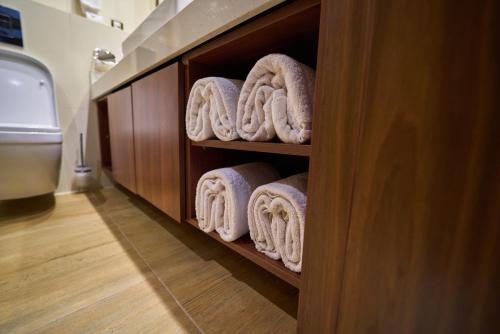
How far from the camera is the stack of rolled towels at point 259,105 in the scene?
36 cm

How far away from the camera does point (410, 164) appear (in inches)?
8.5

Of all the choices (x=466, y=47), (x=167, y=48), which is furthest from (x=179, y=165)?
(x=466, y=47)

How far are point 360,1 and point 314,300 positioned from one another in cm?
39

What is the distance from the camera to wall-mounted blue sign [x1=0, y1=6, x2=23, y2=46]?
1023 mm

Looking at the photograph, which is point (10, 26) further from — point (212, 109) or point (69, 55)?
point (212, 109)

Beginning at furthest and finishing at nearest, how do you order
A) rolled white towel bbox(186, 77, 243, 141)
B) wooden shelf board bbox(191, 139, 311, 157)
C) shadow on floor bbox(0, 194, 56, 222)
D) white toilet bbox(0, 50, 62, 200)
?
shadow on floor bbox(0, 194, 56, 222) < white toilet bbox(0, 50, 62, 200) < rolled white towel bbox(186, 77, 243, 141) < wooden shelf board bbox(191, 139, 311, 157)

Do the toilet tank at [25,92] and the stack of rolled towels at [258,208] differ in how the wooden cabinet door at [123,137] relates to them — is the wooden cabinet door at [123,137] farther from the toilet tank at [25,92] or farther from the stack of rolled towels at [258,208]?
the stack of rolled towels at [258,208]

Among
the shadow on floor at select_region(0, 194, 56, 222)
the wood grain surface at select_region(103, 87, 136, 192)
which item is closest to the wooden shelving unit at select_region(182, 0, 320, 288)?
the wood grain surface at select_region(103, 87, 136, 192)

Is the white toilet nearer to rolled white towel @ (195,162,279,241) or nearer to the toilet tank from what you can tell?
the toilet tank

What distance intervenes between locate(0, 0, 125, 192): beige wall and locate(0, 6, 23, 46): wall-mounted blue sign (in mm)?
21

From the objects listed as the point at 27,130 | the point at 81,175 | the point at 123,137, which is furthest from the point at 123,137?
the point at 81,175

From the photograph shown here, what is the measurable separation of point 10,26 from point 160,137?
114 cm

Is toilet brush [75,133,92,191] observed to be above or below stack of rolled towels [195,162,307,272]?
below

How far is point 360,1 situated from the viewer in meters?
0.23
